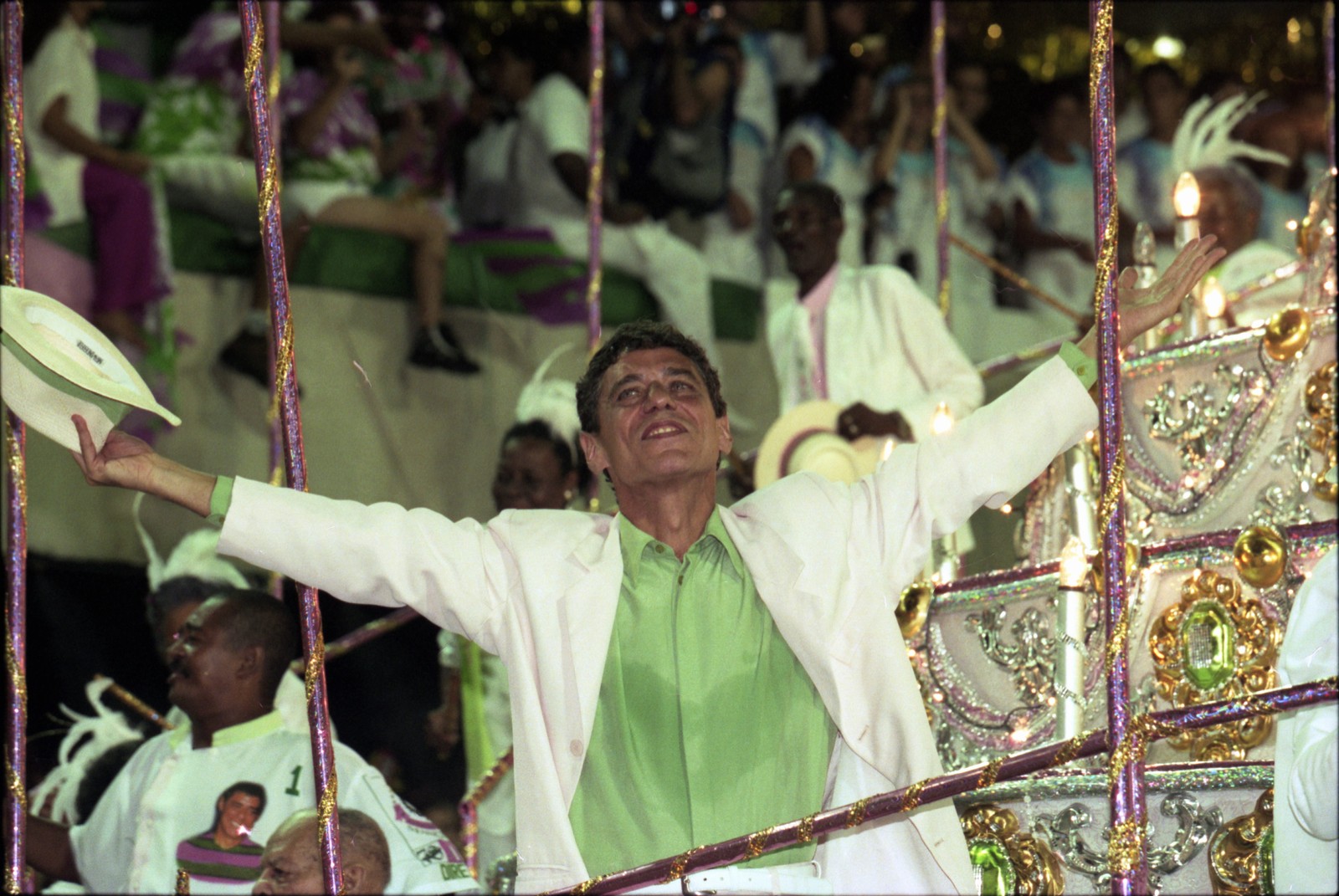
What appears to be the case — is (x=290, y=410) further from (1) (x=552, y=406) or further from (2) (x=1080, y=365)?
(1) (x=552, y=406)

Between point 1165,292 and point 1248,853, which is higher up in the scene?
point 1165,292

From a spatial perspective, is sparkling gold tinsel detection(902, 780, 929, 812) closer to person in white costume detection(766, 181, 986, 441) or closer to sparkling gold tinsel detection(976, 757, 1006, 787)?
sparkling gold tinsel detection(976, 757, 1006, 787)

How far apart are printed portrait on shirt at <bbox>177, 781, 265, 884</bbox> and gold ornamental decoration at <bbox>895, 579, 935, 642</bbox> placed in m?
1.32

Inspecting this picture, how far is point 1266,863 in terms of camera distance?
2691mm

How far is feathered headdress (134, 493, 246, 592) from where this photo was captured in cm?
436

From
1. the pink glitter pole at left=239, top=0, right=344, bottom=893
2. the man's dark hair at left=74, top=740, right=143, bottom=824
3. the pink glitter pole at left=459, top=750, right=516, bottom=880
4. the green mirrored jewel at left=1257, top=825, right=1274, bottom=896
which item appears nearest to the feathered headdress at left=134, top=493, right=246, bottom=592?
the man's dark hair at left=74, top=740, right=143, bottom=824

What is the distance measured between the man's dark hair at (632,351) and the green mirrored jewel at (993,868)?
0.80 metres

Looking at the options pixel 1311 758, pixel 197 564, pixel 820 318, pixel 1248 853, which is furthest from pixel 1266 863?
pixel 197 564

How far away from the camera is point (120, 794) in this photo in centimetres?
392

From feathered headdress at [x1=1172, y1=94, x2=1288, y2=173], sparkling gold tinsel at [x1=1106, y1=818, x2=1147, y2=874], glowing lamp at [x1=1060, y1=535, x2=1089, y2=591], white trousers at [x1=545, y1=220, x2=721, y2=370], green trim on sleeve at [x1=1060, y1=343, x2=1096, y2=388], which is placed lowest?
sparkling gold tinsel at [x1=1106, y1=818, x2=1147, y2=874]

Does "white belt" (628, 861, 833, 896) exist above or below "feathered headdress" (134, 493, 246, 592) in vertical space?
below

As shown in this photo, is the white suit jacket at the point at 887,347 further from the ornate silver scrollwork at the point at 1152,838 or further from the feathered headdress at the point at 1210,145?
the ornate silver scrollwork at the point at 1152,838

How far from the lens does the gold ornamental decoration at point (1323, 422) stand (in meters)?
3.22

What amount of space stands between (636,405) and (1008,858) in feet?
3.04
